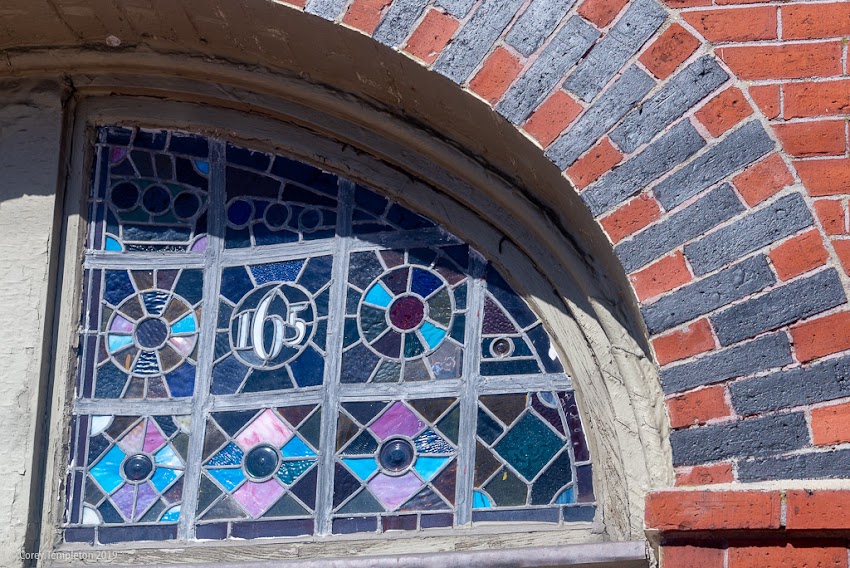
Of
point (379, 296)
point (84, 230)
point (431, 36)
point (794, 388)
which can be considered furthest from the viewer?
point (84, 230)

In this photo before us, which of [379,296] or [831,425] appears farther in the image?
[379,296]

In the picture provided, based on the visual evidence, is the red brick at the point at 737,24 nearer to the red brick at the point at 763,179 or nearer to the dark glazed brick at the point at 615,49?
the dark glazed brick at the point at 615,49

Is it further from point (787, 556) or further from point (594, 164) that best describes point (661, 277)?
point (787, 556)

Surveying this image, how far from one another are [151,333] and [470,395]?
95 centimetres

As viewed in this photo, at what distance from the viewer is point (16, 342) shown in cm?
299

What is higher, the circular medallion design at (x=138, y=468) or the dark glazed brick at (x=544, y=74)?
the dark glazed brick at (x=544, y=74)

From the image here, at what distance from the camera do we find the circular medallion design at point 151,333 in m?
3.08

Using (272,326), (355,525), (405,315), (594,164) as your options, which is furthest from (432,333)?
(594,164)

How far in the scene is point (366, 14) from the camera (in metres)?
2.62

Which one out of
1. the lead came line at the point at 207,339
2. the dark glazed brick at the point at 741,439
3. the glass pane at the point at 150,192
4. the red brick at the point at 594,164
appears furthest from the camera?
the glass pane at the point at 150,192

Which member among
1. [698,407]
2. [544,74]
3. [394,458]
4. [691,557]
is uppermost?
[544,74]

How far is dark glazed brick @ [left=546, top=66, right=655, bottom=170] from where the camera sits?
97.0 inches

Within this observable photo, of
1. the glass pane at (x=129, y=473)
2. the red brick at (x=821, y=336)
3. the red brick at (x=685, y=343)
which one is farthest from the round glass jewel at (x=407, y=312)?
the red brick at (x=821, y=336)

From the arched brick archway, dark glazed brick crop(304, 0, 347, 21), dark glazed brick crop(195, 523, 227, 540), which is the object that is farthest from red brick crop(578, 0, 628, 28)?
dark glazed brick crop(195, 523, 227, 540)
